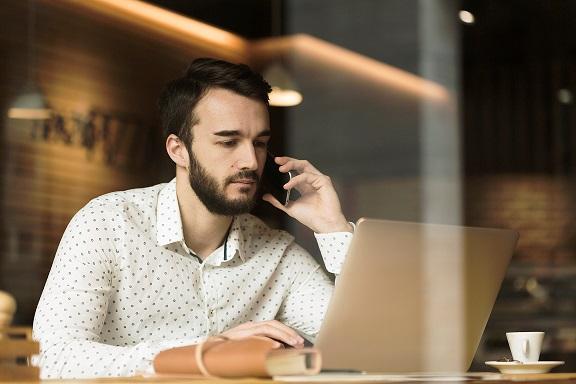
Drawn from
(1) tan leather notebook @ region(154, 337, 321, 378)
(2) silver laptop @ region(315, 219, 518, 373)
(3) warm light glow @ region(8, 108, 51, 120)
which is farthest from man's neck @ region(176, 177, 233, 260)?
(3) warm light glow @ region(8, 108, 51, 120)

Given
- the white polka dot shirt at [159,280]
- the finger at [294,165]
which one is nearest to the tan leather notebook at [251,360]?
the white polka dot shirt at [159,280]

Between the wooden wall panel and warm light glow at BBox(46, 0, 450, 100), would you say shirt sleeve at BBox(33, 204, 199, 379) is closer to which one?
the wooden wall panel

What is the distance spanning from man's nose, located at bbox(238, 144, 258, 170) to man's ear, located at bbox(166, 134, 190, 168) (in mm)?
200

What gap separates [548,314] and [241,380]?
528 cm

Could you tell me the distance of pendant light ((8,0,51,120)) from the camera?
536 centimetres

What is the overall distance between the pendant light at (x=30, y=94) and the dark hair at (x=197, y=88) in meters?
2.85

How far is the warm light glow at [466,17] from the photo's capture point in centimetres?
568

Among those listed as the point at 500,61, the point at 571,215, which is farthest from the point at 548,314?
the point at 500,61

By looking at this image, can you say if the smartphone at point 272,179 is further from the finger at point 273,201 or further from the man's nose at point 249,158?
the man's nose at point 249,158

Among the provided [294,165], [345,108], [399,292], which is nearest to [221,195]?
[294,165]

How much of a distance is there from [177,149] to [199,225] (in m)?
0.24

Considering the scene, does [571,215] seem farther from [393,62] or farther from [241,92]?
[241,92]

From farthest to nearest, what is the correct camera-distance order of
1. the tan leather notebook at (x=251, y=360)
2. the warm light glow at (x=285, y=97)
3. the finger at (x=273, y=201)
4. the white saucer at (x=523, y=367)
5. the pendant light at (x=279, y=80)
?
the pendant light at (x=279, y=80), the warm light glow at (x=285, y=97), the finger at (x=273, y=201), the white saucer at (x=523, y=367), the tan leather notebook at (x=251, y=360)

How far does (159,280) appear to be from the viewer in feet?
7.89
